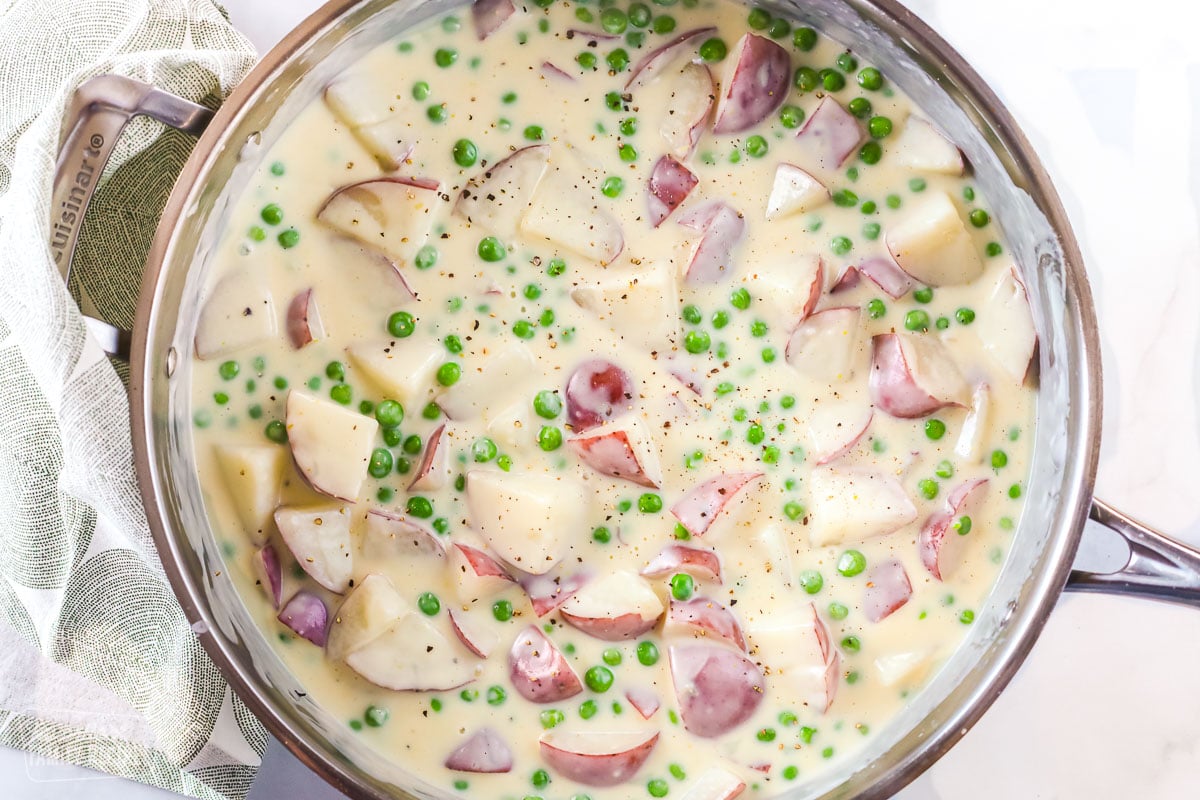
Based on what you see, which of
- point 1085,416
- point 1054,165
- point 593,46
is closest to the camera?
point 1085,416

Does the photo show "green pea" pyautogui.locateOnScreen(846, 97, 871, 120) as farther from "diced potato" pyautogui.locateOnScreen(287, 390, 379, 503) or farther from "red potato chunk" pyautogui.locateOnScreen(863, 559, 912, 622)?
"diced potato" pyautogui.locateOnScreen(287, 390, 379, 503)

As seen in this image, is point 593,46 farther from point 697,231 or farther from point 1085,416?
point 1085,416

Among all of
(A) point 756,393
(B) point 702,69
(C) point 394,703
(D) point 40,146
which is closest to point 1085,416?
(A) point 756,393

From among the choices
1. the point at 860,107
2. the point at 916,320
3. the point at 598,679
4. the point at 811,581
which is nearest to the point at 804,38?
the point at 860,107

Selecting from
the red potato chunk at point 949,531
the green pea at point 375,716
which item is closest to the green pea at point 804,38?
the red potato chunk at point 949,531

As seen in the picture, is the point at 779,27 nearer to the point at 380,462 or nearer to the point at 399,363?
the point at 399,363

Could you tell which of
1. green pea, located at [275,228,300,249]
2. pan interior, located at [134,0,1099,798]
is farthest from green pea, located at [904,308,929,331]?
green pea, located at [275,228,300,249]
